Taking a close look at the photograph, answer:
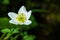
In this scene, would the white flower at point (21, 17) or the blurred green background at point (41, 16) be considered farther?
the blurred green background at point (41, 16)

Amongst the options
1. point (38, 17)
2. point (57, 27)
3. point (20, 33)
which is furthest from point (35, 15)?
point (20, 33)

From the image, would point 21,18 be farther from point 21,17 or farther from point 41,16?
point 41,16

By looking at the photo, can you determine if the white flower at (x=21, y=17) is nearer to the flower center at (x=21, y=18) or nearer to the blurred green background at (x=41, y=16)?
the flower center at (x=21, y=18)

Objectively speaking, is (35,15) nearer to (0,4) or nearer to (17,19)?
(0,4)

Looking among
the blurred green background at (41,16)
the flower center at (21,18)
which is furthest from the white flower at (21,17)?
the blurred green background at (41,16)

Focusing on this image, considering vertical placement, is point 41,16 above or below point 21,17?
below

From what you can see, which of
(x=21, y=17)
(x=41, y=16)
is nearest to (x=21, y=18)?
(x=21, y=17)

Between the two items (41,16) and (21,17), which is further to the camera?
(41,16)

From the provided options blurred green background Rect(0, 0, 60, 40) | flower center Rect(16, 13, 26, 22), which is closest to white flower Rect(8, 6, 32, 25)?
flower center Rect(16, 13, 26, 22)

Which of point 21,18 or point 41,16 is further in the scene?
point 41,16
